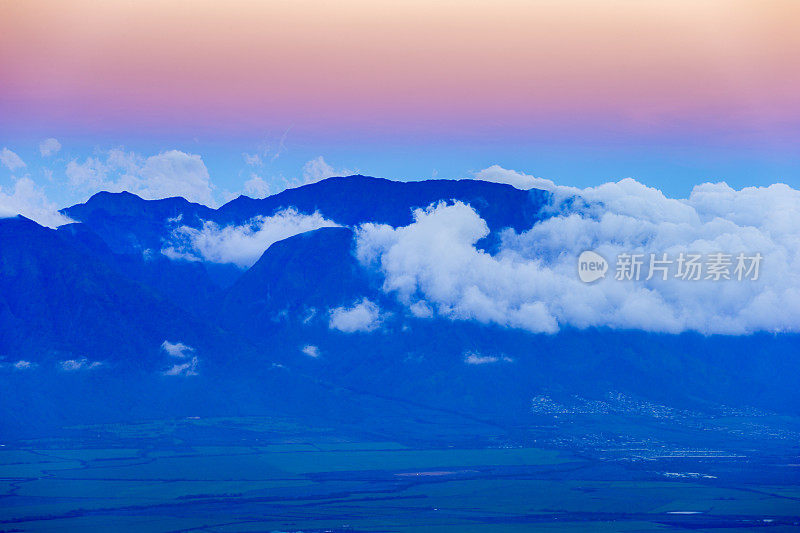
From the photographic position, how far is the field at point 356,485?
4734 centimetres

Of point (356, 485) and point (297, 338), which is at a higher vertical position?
point (297, 338)

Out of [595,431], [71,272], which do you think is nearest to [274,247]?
[71,272]

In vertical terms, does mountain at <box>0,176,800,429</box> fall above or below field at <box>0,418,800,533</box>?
above

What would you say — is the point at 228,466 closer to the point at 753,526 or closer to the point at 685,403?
the point at 753,526

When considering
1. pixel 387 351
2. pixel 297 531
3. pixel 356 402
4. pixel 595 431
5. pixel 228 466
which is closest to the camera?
pixel 297 531

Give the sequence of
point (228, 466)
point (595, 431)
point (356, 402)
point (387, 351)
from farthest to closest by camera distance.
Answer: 1. point (387, 351)
2. point (356, 402)
3. point (595, 431)
4. point (228, 466)

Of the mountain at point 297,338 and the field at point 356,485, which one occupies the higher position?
the mountain at point 297,338

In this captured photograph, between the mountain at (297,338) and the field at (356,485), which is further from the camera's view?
the mountain at (297,338)

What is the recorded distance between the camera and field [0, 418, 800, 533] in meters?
47.3

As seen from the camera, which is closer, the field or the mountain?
the field

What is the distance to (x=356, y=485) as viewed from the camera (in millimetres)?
55469

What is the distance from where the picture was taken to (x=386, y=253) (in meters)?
83.9

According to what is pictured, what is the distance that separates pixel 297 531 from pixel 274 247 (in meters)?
44.8

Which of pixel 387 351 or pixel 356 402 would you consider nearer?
pixel 356 402
